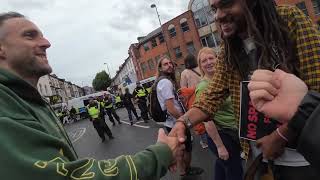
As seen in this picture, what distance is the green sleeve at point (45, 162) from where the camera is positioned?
54.7 inches

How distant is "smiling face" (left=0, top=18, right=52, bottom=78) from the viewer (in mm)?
2240

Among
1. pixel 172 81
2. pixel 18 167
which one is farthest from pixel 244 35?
pixel 172 81

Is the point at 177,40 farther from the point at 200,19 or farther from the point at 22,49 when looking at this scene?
the point at 22,49

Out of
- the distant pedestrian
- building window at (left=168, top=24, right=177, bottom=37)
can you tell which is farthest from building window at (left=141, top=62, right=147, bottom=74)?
the distant pedestrian

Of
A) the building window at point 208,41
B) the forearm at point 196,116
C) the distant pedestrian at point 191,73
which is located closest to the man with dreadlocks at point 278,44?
the forearm at point 196,116

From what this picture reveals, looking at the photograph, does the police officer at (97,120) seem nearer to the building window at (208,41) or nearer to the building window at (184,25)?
the building window at (208,41)

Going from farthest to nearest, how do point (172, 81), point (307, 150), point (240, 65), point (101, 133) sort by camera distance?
point (101, 133) → point (172, 81) → point (240, 65) → point (307, 150)

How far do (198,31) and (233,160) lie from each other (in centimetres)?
4071

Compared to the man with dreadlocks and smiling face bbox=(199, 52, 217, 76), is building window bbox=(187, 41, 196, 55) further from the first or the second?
the man with dreadlocks

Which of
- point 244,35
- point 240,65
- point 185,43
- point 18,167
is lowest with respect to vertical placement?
point 18,167

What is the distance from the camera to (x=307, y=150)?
979mm

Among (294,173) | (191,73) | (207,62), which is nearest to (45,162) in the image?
(294,173)

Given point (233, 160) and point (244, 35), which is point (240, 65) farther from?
point (233, 160)

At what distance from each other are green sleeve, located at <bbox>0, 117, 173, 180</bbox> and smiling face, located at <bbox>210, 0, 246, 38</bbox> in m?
1.01
